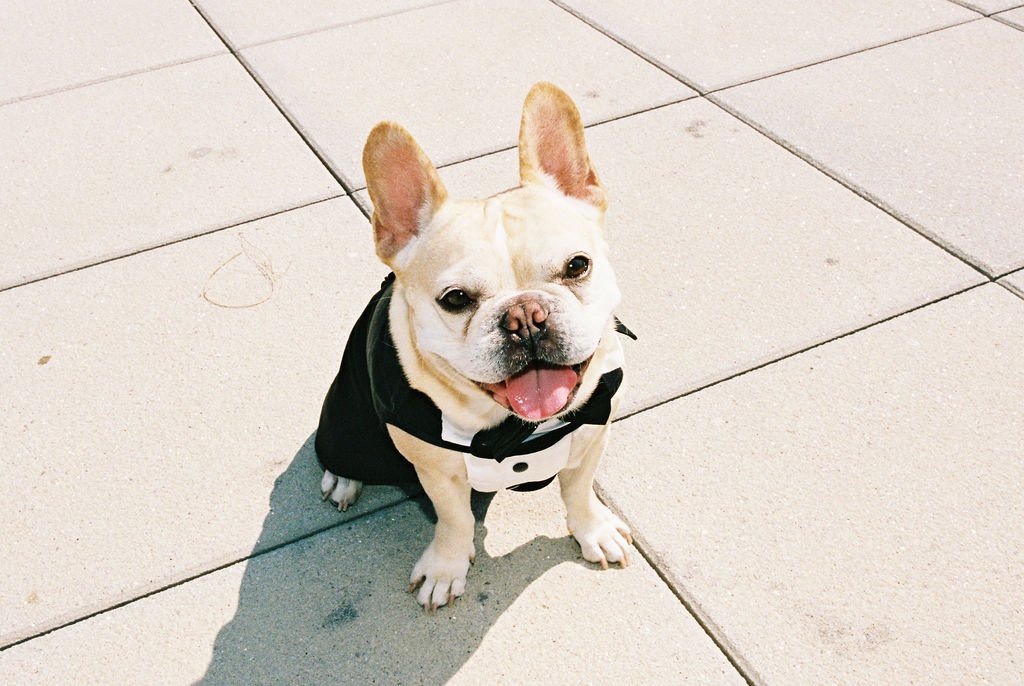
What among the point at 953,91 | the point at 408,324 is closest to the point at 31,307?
the point at 408,324

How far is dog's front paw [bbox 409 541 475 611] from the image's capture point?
321cm

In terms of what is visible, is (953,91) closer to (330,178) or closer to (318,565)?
(330,178)

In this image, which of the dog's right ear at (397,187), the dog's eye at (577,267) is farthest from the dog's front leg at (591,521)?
the dog's right ear at (397,187)

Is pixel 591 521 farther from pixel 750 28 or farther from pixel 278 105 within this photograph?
pixel 750 28

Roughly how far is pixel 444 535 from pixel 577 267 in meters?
1.04

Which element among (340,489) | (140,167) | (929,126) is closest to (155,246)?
(140,167)

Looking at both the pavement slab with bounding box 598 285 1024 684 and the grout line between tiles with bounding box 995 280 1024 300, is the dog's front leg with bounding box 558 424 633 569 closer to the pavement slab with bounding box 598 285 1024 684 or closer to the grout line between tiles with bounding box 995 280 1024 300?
the pavement slab with bounding box 598 285 1024 684

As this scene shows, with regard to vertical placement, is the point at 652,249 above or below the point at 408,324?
below

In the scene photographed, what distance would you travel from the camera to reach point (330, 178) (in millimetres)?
5391

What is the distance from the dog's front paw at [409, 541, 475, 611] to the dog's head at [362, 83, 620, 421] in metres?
0.65

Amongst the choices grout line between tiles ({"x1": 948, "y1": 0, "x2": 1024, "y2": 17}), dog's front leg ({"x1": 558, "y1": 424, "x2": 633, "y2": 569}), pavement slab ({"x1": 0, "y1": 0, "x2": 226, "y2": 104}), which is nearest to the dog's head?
dog's front leg ({"x1": 558, "y1": 424, "x2": 633, "y2": 569})

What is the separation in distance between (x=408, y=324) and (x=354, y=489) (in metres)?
0.88

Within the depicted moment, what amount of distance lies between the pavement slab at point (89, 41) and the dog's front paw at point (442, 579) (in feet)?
15.8

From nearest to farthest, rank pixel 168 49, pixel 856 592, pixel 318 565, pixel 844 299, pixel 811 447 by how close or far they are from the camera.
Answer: pixel 856 592 → pixel 318 565 → pixel 811 447 → pixel 844 299 → pixel 168 49
